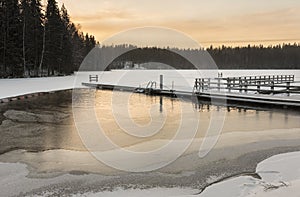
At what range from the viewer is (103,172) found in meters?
5.51

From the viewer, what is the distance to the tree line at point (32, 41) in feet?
117

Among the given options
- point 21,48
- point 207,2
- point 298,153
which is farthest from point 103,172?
point 21,48

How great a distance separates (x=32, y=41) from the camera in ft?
132

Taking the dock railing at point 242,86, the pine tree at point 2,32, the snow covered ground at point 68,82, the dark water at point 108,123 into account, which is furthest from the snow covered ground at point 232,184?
the pine tree at point 2,32

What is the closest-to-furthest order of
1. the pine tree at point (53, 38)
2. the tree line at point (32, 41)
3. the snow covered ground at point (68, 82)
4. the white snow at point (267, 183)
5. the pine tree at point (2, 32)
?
the white snow at point (267, 183)
the snow covered ground at point (68, 82)
the pine tree at point (2, 32)
the tree line at point (32, 41)
the pine tree at point (53, 38)

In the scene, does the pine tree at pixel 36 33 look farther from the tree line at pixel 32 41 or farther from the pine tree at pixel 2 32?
the pine tree at pixel 2 32

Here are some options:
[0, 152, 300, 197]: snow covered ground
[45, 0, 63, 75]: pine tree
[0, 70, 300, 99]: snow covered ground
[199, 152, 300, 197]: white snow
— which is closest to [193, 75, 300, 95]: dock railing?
[0, 70, 300, 99]: snow covered ground

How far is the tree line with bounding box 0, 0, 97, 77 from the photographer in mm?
35656

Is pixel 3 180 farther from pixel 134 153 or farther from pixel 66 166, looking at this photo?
pixel 134 153

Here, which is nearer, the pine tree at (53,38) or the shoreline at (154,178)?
the shoreline at (154,178)

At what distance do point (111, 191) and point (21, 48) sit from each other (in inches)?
1433

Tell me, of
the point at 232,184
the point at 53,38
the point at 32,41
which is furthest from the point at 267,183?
the point at 53,38

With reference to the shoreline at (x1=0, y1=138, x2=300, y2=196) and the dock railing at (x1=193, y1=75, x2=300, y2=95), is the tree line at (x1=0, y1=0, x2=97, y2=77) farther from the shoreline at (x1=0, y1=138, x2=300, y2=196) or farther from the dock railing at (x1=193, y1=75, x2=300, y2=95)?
the shoreline at (x1=0, y1=138, x2=300, y2=196)

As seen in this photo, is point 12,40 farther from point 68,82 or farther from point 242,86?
point 242,86
